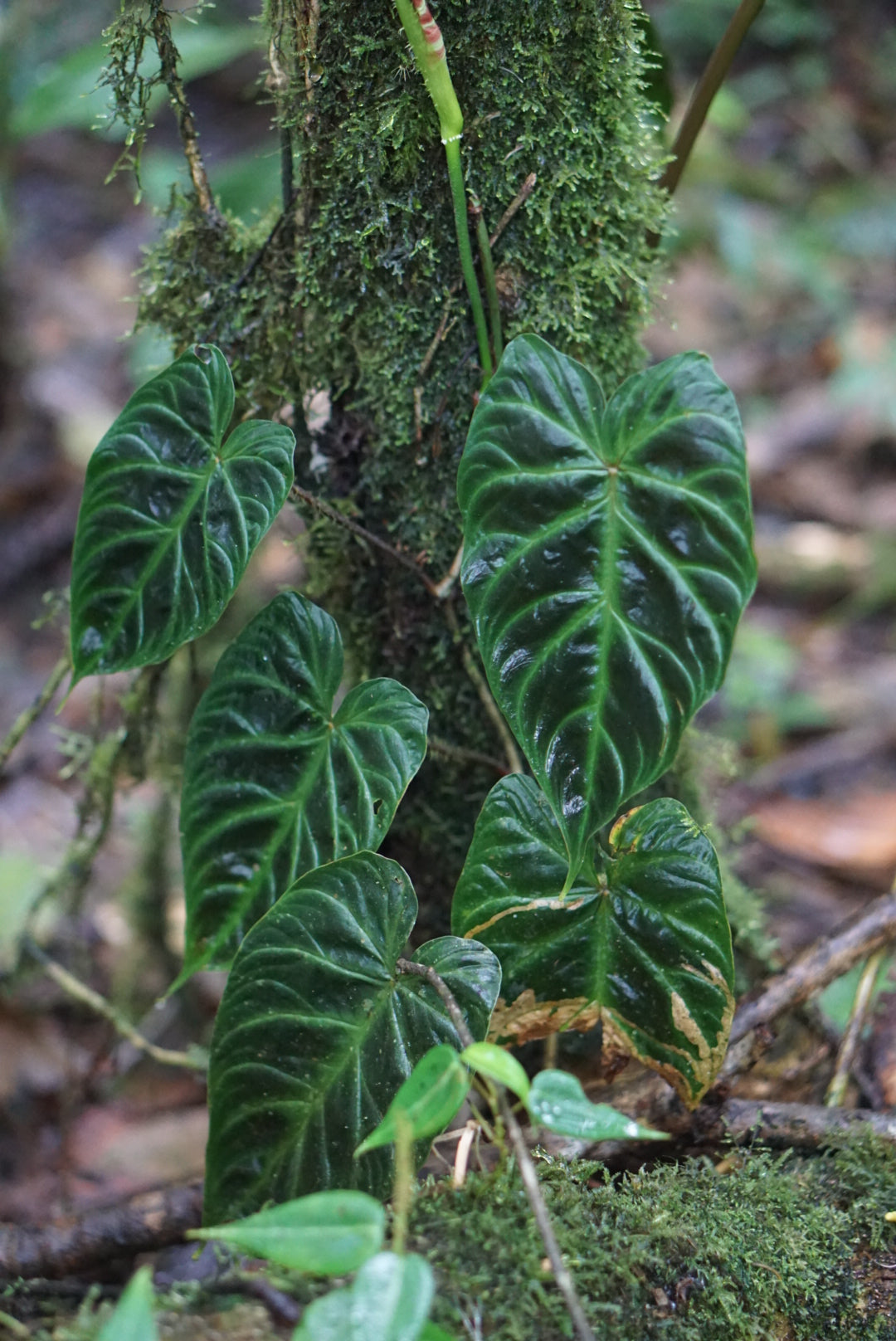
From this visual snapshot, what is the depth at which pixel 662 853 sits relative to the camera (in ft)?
2.85

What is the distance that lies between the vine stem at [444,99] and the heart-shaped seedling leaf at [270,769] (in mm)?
371

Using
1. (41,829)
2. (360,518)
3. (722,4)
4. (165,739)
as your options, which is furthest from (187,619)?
(722,4)

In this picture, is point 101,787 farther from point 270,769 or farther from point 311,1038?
point 311,1038

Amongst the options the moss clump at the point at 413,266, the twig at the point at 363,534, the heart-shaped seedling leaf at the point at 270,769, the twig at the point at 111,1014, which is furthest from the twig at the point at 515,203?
the twig at the point at 111,1014

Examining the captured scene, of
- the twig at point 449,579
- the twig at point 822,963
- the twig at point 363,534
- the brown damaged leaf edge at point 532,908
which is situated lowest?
the twig at point 822,963

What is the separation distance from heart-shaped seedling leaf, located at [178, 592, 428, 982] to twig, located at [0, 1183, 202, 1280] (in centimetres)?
34

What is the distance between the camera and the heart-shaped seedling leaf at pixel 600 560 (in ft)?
2.54

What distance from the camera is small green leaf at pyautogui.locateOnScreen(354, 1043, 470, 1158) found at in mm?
592

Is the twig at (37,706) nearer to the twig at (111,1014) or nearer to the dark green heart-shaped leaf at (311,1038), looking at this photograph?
the twig at (111,1014)

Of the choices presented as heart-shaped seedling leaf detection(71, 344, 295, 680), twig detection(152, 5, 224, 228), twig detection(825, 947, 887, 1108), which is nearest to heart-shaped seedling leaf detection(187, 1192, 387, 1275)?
heart-shaped seedling leaf detection(71, 344, 295, 680)

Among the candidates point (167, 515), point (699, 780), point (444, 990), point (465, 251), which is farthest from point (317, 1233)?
point (699, 780)

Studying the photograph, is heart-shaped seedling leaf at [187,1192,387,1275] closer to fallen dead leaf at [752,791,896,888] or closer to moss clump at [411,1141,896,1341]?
moss clump at [411,1141,896,1341]

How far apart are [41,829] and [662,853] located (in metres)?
1.89

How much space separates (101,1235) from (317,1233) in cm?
69
